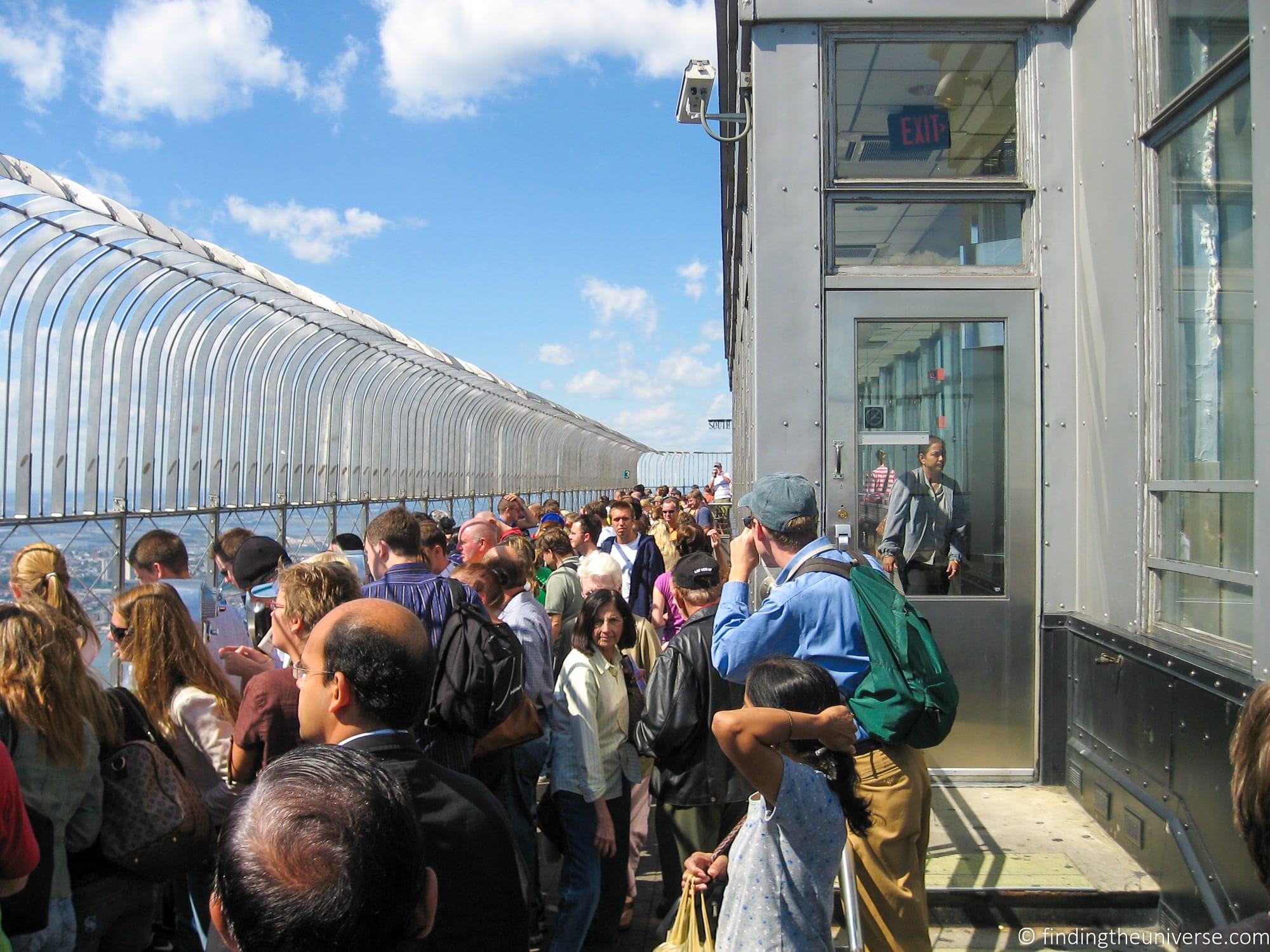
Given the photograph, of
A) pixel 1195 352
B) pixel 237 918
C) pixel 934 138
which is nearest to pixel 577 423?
pixel 934 138

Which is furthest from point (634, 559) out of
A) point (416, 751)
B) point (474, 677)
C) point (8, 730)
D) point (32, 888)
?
point (416, 751)

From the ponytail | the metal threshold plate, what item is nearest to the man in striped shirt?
the ponytail

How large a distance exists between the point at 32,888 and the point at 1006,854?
366cm

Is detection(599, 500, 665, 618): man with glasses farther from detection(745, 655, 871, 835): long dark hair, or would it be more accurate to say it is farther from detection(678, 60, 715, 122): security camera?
detection(745, 655, 871, 835): long dark hair

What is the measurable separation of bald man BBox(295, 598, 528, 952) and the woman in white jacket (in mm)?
1608

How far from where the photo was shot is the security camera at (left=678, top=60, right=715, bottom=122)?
6895mm

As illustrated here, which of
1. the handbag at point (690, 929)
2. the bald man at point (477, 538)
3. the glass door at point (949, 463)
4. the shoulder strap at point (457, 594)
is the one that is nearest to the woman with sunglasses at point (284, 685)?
the shoulder strap at point (457, 594)

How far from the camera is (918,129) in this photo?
18.0ft

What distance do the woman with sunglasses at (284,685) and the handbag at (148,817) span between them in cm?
18

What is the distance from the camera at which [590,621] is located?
172 inches

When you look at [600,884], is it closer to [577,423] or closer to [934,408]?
[934,408]

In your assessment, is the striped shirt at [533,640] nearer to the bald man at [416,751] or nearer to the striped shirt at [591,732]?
the striped shirt at [591,732]

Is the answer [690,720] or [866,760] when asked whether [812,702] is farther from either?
[690,720]

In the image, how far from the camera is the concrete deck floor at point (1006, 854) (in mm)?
4066
